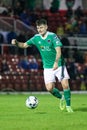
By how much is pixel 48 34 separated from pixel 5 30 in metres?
16.7

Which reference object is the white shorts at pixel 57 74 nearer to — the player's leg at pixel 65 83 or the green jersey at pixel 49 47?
the player's leg at pixel 65 83

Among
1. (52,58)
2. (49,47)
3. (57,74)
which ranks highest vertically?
(49,47)

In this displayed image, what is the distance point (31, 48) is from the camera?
29.5 metres

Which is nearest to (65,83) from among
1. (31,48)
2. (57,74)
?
(57,74)

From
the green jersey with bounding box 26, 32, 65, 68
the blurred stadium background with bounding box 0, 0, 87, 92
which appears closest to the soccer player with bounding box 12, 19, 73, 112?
the green jersey with bounding box 26, 32, 65, 68

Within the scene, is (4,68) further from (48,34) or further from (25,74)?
(48,34)

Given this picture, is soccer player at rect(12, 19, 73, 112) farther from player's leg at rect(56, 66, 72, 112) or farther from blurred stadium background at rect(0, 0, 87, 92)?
blurred stadium background at rect(0, 0, 87, 92)

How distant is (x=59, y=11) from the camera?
3891cm

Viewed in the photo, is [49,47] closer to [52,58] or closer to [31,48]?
[52,58]

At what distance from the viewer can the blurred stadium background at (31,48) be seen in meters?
29.1

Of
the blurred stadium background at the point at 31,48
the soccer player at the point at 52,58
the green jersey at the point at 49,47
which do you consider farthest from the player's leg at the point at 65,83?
the blurred stadium background at the point at 31,48

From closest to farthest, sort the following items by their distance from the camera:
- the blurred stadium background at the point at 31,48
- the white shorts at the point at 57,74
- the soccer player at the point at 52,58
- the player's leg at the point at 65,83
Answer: the soccer player at the point at 52,58 < the player's leg at the point at 65,83 < the white shorts at the point at 57,74 < the blurred stadium background at the point at 31,48

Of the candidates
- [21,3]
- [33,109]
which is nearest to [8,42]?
[21,3]

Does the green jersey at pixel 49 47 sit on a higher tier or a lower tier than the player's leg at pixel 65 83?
higher
